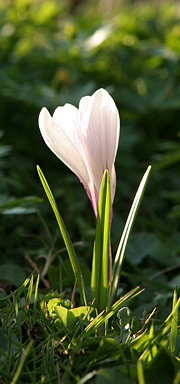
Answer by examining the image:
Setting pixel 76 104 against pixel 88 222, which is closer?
pixel 88 222

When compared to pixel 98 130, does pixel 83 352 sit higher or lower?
lower

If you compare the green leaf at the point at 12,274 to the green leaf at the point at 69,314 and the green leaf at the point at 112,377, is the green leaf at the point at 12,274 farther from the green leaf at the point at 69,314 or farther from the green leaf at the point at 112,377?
the green leaf at the point at 112,377

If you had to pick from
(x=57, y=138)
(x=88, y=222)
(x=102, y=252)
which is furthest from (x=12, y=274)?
(x=88, y=222)

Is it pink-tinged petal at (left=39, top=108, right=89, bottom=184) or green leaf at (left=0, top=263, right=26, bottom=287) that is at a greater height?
pink-tinged petal at (left=39, top=108, right=89, bottom=184)

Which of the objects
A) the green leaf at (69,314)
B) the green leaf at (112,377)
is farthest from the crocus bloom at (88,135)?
the green leaf at (112,377)

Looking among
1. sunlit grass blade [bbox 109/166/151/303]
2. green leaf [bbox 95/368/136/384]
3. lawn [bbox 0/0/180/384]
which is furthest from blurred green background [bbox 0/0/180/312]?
green leaf [bbox 95/368/136/384]

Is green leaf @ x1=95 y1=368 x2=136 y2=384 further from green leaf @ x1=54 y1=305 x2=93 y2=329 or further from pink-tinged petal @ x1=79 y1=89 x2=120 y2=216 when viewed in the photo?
pink-tinged petal @ x1=79 y1=89 x2=120 y2=216

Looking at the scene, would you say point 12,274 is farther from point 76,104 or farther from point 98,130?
point 76,104
